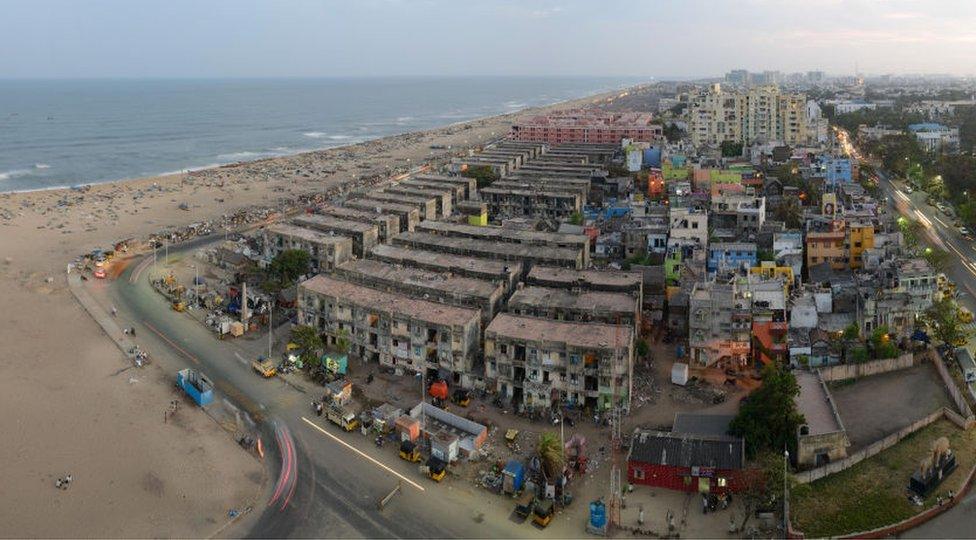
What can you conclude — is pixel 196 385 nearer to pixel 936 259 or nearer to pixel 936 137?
pixel 936 259

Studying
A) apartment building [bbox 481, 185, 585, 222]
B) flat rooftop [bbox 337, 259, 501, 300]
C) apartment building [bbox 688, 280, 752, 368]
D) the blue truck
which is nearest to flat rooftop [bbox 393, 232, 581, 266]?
flat rooftop [bbox 337, 259, 501, 300]

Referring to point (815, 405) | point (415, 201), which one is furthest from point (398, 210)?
point (815, 405)

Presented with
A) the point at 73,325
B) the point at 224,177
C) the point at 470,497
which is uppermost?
the point at 224,177

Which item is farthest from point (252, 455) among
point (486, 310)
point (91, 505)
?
point (486, 310)

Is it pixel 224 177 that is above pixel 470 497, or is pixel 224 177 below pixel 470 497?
above

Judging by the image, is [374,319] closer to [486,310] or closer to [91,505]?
[486,310]

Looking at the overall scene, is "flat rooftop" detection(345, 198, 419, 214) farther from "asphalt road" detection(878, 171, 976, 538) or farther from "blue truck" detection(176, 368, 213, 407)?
"asphalt road" detection(878, 171, 976, 538)
